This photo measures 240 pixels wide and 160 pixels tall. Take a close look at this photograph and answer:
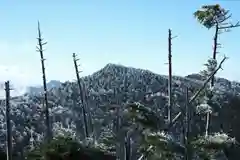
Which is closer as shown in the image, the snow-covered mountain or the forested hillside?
the forested hillside

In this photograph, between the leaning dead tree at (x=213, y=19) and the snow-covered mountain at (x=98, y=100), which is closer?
the leaning dead tree at (x=213, y=19)

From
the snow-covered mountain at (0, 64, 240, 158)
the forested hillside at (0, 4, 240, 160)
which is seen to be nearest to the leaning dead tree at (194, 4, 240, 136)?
the forested hillside at (0, 4, 240, 160)

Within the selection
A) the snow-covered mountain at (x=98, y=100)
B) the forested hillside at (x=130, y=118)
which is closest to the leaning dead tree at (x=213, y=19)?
the forested hillside at (x=130, y=118)

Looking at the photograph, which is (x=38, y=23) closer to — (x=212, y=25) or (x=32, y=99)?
(x=212, y=25)

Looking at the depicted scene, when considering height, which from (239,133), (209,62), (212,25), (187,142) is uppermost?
(212,25)

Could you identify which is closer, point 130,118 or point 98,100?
point 130,118

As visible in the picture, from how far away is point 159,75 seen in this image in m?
98.2

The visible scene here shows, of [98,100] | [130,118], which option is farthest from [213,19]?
[98,100]

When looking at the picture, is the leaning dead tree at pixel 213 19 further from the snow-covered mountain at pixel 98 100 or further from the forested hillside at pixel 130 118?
the snow-covered mountain at pixel 98 100

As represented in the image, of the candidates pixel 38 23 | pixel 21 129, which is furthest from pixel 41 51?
pixel 21 129

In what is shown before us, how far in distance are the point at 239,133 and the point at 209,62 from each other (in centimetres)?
3145

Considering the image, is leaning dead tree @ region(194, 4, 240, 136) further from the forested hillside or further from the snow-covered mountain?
the snow-covered mountain

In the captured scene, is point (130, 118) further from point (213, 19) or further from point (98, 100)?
point (98, 100)

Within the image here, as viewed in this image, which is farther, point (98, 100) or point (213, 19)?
point (98, 100)
